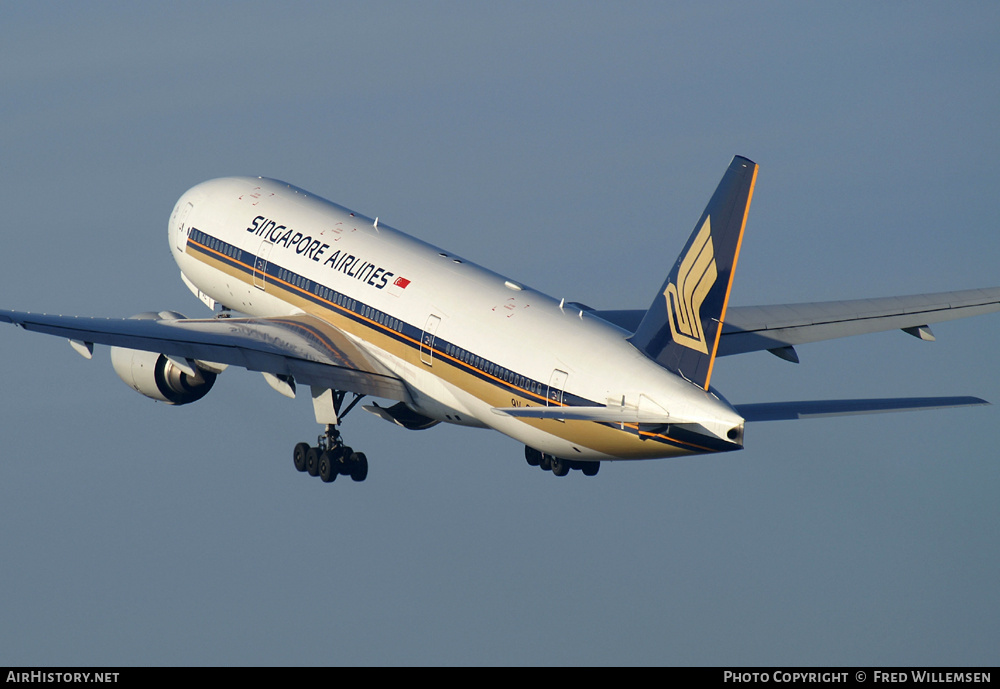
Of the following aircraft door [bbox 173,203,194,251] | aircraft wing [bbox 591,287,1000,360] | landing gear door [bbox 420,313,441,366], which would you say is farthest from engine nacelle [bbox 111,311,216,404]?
aircraft wing [bbox 591,287,1000,360]

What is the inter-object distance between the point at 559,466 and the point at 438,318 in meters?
7.99

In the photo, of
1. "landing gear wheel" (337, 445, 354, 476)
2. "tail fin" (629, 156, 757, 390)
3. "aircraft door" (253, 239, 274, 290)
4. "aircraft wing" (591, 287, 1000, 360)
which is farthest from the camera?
"aircraft door" (253, 239, 274, 290)

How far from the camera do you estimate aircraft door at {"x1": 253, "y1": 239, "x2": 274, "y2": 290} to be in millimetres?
56000

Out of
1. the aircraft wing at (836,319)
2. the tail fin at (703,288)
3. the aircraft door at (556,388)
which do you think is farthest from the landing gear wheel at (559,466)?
the tail fin at (703,288)

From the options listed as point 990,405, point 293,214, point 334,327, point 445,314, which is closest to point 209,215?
point 293,214

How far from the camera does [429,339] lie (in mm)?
49781

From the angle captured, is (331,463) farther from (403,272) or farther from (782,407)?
(782,407)

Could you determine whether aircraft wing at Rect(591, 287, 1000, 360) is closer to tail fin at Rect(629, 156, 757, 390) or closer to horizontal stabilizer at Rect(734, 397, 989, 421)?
tail fin at Rect(629, 156, 757, 390)

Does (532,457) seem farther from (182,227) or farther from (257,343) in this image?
(182,227)

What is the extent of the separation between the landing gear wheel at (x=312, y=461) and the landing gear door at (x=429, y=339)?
5.50 m

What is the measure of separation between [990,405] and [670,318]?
25.9 feet

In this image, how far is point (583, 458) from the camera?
1828 inches

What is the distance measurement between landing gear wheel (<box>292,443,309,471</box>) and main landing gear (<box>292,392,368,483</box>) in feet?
0.10

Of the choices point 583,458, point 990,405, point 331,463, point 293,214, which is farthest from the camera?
point 293,214
